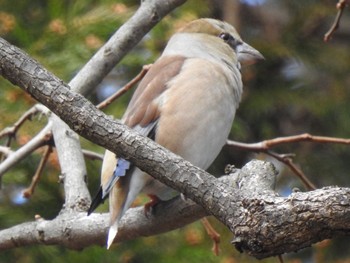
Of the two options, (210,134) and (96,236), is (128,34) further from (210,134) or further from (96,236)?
(96,236)

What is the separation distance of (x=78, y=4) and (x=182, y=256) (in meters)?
1.55

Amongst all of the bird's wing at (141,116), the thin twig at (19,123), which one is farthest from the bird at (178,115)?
the thin twig at (19,123)

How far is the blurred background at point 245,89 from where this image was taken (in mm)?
5250

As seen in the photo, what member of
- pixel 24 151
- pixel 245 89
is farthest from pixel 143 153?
pixel 245 89

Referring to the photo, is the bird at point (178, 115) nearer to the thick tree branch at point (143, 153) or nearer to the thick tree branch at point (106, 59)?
the thick tree branch at point (106, 59)

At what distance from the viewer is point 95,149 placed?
5.28 m

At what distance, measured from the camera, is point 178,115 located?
435 cm

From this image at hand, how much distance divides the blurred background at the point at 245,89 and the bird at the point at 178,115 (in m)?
0.85

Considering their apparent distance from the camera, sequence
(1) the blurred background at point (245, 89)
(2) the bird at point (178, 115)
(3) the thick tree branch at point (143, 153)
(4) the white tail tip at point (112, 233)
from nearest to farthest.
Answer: (3) the thick tree branch at point (143, 153)
(4) the white tail tip at point (112, 233)
(2) the bird at point (178, 115)
(1) the blurred background at point (245, 89)

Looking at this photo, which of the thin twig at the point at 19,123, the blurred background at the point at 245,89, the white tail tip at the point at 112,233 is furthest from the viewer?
the blurred background at the point at 245,89

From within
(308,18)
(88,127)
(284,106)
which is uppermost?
(88,127)

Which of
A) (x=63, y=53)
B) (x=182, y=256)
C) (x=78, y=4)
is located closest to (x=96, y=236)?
(x=182, y=256)

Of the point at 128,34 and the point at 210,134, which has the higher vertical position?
the point at 128,34

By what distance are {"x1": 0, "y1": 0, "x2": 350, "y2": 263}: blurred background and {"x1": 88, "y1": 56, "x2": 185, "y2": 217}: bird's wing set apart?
2.55ft
